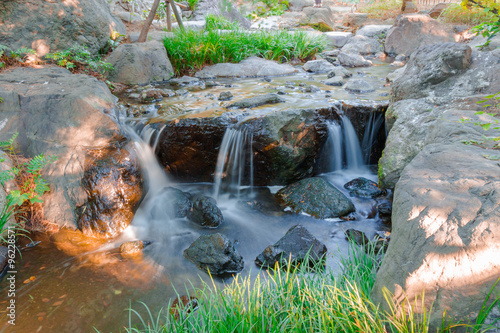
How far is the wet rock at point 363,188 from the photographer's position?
459 centimetres

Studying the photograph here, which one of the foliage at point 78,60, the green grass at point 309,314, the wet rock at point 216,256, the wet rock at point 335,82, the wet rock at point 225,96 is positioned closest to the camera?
the green grass at point 309,314

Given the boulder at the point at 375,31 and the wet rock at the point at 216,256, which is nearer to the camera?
the wet rock at the point at 216,256

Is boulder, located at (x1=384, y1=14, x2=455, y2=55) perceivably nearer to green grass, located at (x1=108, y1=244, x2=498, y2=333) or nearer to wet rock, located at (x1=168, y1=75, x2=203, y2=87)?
wet rock, located at (x1=168, y1=75, x2=203, y2=87)

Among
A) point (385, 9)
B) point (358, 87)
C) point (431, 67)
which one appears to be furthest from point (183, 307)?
point (385, 9)

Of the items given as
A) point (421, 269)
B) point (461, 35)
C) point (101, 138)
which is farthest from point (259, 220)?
point (461, 35)

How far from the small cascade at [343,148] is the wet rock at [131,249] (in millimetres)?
3175

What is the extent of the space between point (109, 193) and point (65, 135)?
1.01m

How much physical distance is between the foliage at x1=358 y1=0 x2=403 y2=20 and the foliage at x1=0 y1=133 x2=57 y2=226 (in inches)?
823

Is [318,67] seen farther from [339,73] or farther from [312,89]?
[312,89]

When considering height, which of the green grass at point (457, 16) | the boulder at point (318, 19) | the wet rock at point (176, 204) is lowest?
the wet rock at point (176, 204)

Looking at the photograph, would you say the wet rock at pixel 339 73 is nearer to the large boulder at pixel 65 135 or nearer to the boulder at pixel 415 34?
the boulder at pixel 415 34

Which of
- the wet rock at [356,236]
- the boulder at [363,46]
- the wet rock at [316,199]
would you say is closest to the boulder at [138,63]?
the wet rock at [316,199]

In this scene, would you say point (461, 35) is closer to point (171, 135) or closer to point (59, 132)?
point (171, 135)

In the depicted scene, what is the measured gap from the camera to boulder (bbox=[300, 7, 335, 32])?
18.3m
